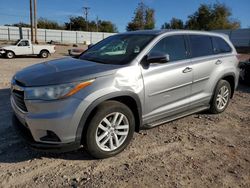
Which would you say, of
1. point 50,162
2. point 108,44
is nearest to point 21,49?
point 108,44

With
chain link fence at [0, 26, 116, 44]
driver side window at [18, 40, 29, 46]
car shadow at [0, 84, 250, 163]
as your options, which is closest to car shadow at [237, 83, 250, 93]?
car shadow at [0, 84, 250, 163]

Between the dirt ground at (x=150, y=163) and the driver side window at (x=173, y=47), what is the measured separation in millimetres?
1328

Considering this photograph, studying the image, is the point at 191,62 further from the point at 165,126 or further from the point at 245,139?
the point at 245,139

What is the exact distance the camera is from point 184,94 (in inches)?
181

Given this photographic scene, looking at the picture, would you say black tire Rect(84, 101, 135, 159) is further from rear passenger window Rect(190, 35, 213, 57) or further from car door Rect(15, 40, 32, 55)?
car door Rect(15, 40, 32, 55)

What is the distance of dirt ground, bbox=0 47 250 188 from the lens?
3.25 m

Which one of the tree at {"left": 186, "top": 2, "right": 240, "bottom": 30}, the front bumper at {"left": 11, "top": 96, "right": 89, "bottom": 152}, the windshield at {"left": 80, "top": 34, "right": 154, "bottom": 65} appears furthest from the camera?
the tree at {"left": 186, "top": 2, "right": 240, "bottom": 30}

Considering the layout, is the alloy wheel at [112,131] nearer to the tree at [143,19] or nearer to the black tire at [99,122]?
the black tire at [99,122]

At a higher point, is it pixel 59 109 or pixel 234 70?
pixel 234 70

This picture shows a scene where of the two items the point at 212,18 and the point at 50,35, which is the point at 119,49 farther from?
the point at 212,18

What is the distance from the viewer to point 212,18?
220 ft

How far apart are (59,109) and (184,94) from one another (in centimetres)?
226

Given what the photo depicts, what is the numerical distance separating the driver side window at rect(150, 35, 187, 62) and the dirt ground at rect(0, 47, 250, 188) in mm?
1328

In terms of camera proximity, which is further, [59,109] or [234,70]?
[234,70]
